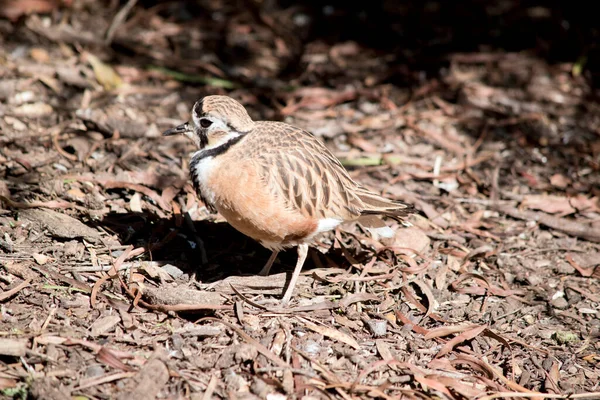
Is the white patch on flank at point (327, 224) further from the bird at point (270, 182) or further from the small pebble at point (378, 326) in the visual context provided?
the small pebble at point (378, 326)

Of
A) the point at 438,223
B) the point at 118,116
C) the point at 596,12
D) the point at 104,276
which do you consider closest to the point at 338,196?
the point at 438,223

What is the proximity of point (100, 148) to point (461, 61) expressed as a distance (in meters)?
5.41

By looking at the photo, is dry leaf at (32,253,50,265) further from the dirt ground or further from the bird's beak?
the bird's beak

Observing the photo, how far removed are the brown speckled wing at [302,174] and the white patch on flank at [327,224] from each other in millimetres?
42

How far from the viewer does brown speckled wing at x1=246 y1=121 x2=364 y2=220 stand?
5.74 metres

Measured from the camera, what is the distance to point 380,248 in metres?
6.50

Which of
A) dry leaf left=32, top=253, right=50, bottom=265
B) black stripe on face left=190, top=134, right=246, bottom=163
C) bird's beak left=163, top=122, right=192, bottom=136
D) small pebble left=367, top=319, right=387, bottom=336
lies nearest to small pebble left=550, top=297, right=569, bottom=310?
small pebble left=367, top=319, right=387, bottom=336

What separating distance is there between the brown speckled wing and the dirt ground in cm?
68

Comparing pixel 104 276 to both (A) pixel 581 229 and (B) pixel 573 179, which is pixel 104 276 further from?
(B) pixel 573 179

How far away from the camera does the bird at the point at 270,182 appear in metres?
5.64

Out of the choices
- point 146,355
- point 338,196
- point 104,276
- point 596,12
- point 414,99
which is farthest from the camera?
point 596,12

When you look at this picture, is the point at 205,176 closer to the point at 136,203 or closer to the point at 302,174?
the point at 302,174

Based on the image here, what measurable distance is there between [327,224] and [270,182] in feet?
2.20

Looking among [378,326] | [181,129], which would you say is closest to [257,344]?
[378,326]
